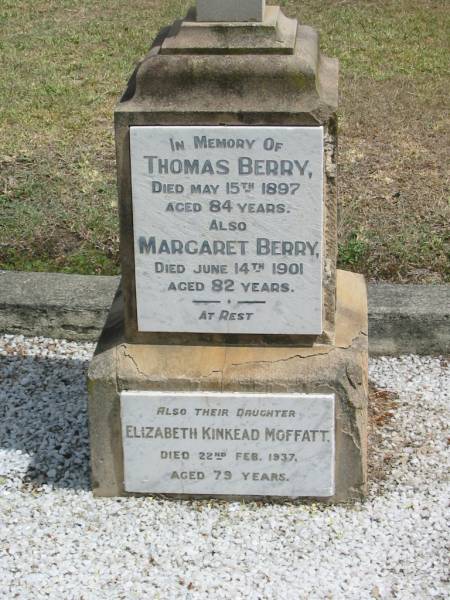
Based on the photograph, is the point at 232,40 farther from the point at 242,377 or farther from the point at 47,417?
the point at 47,417

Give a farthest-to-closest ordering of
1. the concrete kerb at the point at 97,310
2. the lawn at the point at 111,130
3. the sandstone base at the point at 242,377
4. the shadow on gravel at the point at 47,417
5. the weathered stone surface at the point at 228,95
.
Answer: the lawn at the point at 111,130, the concrete kerb at the point at 97,310, the shadow on gravel at the point at 47,417, the sandstone base at the point at 242,377, the weathered stone surface at the point at 228,95

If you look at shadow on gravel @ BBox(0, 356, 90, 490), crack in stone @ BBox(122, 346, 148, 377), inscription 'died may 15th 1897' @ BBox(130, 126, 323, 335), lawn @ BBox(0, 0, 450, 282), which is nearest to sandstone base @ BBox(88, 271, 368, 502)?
crack in stone @ BBox(122, 346, 148, 377)

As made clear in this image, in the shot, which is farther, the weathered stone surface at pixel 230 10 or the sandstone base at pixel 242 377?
the sandstone base at pixel 242 377

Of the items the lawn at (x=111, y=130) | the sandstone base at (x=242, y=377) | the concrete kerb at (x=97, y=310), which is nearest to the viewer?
the sandstone base at (x=242, y=377)

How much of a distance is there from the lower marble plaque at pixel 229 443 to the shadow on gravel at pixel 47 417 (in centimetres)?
36

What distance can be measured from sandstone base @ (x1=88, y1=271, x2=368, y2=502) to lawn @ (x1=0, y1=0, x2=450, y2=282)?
1.92m

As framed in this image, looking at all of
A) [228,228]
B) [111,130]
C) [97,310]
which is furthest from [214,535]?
[111,130]

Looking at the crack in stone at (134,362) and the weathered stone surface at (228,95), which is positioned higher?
the weathered stone surface at (228,95)

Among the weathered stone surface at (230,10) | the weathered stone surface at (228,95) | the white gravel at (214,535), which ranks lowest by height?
the white gravel at (214,535)

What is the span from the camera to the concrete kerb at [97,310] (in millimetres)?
5160

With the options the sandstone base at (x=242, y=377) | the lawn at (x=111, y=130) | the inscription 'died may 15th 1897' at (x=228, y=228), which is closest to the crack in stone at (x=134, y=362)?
the sandstone base at (x=242, y=377)

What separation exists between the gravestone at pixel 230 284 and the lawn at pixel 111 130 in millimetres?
1955

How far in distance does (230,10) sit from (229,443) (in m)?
1.62

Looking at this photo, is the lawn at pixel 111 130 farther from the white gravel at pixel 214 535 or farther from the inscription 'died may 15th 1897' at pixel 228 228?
the inscription 'died may 15th 1897' at pixel 228 228
